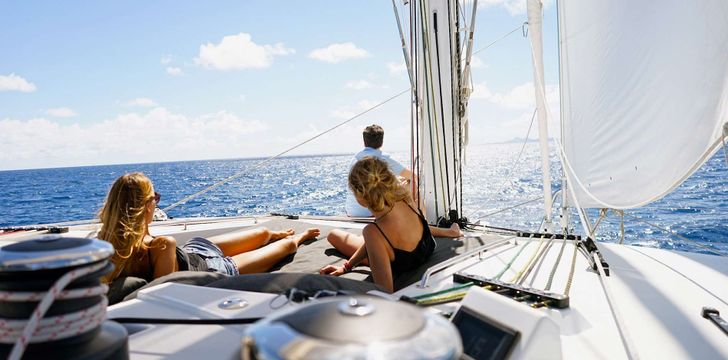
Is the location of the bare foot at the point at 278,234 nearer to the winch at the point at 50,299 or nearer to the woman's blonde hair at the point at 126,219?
the woman's blonde hair at the point at 126,219

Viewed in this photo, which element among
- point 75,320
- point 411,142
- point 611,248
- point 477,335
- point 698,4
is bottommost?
point 611,248

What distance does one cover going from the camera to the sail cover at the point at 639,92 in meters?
1.68

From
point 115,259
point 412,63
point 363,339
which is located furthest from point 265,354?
point 412,63

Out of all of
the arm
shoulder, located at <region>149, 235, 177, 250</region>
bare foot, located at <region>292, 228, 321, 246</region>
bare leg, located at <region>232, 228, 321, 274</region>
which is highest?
shoulder, located at <region>149, 235, 177, 250</region>

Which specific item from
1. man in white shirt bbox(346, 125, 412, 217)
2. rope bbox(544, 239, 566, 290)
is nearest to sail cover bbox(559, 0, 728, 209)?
rope bbox(544, 239, 566, 290)

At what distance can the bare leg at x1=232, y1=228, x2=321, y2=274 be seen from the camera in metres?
2.52

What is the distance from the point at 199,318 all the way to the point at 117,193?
119 cm

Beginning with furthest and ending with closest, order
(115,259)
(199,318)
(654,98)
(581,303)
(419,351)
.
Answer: (654,98), (115,259), (581,303), (199,318), (419,351)

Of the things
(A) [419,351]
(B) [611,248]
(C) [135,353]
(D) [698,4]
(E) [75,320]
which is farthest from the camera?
(B) [611,248]

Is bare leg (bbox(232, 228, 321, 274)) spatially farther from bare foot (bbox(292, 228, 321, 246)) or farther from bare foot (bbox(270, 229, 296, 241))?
bare foot (bbox(270, 229, 296, 241))

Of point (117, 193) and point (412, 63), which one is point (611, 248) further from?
point (117, 193)

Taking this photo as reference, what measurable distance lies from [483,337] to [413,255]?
52.3 inches

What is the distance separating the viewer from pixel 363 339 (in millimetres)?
408

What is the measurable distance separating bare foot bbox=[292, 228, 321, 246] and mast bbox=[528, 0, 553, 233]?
1.52 m
